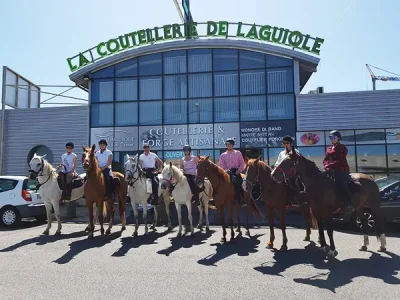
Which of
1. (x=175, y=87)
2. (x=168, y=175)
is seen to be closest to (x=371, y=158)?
(x=175, y=87)

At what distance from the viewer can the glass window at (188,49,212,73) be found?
2073 centimetres

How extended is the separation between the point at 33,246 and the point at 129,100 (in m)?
13.7

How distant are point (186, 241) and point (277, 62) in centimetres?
1438

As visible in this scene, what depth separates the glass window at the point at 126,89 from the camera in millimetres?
21109

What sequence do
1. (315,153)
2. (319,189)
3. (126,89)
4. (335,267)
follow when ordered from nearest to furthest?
(335,267) → (319,189) → (315,153) → (126,89)

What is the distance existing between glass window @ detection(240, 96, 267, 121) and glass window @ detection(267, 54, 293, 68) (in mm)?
2047

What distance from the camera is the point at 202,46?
2064cm

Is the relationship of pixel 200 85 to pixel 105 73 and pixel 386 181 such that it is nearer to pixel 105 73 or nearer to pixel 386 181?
pixel 105 73

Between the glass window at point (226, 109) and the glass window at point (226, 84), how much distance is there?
1.19ft

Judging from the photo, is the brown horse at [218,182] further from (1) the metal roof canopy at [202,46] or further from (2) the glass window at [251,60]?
(1) the metal roof canopy at [202,46]

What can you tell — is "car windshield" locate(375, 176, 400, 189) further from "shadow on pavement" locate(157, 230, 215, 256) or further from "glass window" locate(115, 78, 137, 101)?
"glass window" locate(115, 78, 137, 101)

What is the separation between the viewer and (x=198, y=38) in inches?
819

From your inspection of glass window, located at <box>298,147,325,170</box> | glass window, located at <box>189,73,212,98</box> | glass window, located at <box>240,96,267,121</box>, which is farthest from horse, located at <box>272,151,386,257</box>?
glass window, located at <box>189,73,212,98</box>

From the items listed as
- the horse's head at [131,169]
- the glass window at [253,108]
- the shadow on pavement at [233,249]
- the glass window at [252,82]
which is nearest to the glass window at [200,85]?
the glass window at [252,82]
